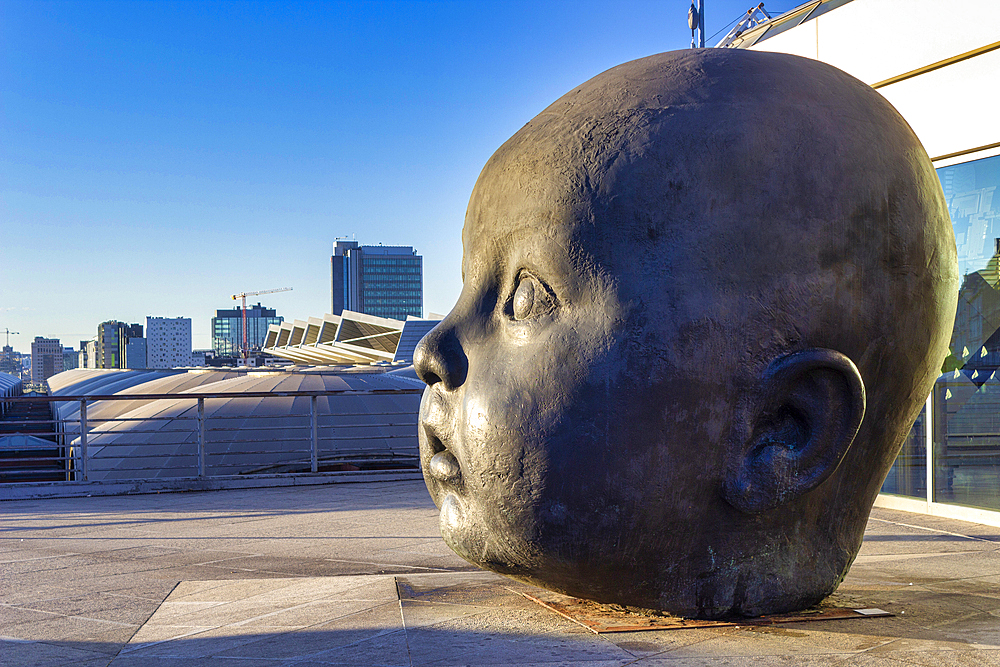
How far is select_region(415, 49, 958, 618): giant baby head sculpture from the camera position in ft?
12.2

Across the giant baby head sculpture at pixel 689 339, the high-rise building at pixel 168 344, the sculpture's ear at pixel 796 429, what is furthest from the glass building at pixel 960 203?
the high-rise building at pixel 168 344

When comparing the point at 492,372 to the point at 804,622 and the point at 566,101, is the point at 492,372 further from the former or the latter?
the point at 804,622

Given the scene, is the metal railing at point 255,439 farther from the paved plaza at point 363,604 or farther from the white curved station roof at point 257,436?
the paved plaza at point 363,604

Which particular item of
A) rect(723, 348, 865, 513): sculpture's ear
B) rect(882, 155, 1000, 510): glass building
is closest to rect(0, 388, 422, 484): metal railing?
rect(882, 155, 1000, 510): glass building

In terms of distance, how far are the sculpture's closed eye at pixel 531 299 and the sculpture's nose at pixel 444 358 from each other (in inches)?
13.0

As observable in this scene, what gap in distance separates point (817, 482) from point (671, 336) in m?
0.94

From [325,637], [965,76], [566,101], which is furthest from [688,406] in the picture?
[965,76]

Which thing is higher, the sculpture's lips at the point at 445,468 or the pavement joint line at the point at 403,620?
the sculpture's lips at the point at 445,468

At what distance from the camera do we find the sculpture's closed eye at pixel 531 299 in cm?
393

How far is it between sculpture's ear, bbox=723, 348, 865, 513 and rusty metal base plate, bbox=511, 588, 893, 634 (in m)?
0.67

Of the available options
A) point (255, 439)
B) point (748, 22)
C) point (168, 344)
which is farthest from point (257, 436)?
point (168, 344)

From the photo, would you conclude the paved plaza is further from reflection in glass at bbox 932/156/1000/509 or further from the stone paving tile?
reflection in glass at bbox 932/156/1000/509

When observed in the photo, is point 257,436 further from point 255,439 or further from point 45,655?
point 45,655

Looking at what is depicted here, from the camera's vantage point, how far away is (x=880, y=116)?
4.23 metres
